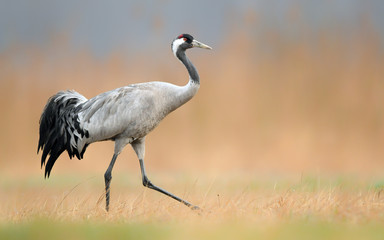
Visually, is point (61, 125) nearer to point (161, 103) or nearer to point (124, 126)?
point (124, 126)

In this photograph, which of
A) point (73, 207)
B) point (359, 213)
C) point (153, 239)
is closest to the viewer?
point (153, 239)

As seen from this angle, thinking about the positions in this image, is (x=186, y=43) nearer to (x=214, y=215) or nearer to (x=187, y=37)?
(x=187, y=37)

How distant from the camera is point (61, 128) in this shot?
780cm

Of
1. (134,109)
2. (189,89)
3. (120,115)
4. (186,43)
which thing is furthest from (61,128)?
(186,43)

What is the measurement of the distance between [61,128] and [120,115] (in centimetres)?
128

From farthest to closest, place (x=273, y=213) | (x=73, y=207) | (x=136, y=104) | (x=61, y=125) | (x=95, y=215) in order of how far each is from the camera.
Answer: (x=61, y=125) → (x=136, y=104) → (x=73, y=207) → (x=95, y=215) → (x=273, y=213)

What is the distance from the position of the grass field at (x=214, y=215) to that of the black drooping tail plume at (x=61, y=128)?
1.01 meters

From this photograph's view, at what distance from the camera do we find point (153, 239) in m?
3.42

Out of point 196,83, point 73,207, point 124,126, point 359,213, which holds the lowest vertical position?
point 73,207

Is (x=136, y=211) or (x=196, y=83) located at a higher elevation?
(x=196, y=83)

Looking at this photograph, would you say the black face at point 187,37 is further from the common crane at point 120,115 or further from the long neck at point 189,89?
the long neck at point 189,89

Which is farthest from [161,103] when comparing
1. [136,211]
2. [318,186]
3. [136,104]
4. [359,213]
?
[359,213]

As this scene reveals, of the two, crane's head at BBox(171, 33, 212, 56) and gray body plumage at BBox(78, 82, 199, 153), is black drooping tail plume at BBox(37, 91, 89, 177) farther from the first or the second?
crane's head at BBox(171, 33, 212, 56)

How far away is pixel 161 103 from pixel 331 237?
396 cm
